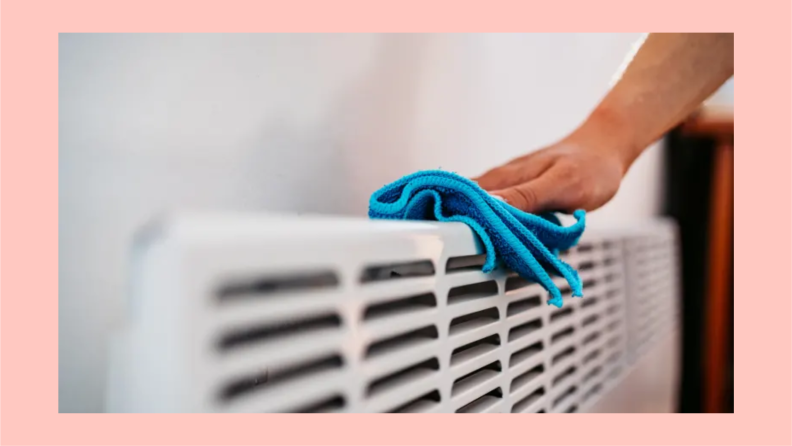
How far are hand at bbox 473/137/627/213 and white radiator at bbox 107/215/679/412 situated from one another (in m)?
0.07

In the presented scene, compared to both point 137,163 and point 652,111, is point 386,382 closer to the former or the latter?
point 137,163

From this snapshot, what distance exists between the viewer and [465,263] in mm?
331

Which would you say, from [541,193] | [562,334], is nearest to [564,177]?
[541,193]

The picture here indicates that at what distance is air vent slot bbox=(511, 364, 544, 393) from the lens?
1.28 ft

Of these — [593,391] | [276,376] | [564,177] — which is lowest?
[593,391]

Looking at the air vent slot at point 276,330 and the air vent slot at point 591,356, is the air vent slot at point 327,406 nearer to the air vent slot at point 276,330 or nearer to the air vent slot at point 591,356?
the air vent slot at point 276,330

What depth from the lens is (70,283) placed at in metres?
0.34

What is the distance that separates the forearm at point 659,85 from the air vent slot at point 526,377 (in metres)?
0.22

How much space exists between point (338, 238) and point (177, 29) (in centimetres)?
24

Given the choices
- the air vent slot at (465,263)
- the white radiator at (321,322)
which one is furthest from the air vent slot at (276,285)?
the air vent slot at (465,263)

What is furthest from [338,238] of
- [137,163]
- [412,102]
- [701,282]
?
[701,282]

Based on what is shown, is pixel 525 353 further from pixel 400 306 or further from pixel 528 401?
pixel 400 306

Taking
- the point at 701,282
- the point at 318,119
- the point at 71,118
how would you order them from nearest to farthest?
the point at 71,118, the point at 318,119, the point at 701,282

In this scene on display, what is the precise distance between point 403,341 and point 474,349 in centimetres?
7
